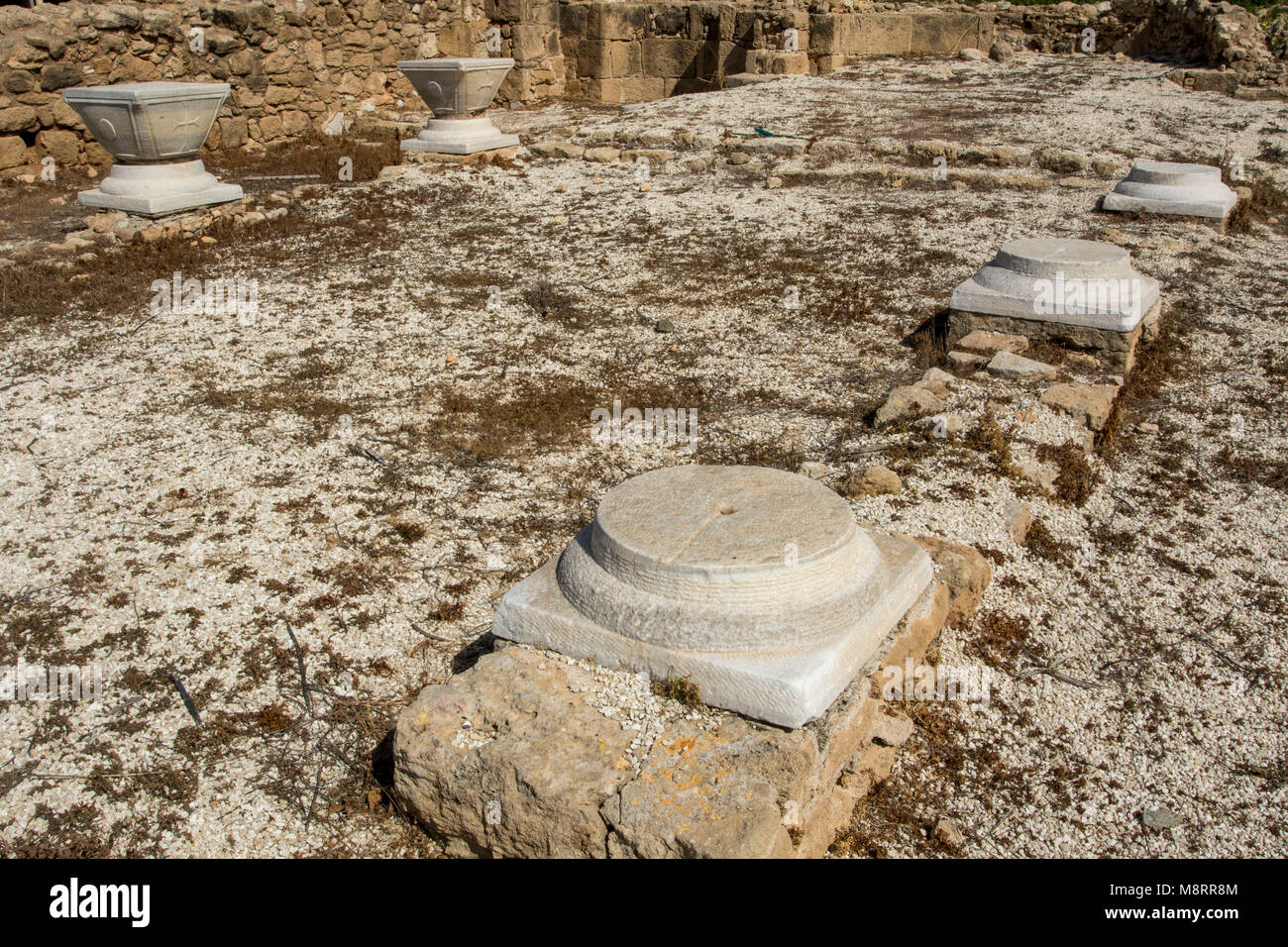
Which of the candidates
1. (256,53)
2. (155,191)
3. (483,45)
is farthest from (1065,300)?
(483,45)

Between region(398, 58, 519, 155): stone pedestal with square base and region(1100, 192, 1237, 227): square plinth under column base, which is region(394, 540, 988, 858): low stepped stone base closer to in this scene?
region(1100, 192, 1237, 227): square plinth under column base

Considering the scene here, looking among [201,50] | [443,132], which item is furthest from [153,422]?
[201,50]

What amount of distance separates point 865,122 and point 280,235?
7.42m

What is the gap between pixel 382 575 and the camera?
409 centimetres

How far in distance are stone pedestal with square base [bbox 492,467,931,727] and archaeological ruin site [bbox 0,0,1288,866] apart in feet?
0.05

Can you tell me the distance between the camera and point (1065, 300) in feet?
19.6

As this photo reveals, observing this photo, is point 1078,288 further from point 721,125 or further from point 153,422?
point 721,125

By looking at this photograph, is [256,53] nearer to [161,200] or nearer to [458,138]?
[458,138]

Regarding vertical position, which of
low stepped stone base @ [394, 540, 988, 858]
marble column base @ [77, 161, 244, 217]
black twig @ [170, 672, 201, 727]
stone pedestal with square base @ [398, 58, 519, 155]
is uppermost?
stone pedestal with square base @ [398, 58, 519, 155]

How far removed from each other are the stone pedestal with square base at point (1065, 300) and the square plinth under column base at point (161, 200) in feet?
21.5

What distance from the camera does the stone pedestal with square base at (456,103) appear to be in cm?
1156

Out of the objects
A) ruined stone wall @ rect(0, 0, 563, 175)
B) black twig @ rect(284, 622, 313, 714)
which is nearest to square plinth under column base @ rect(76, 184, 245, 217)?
ruined stone wall @ rect(0, 0, 563, 175)

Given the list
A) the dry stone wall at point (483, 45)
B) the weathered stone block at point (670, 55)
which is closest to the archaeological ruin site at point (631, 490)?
the dry stone wall at point (483, 45)

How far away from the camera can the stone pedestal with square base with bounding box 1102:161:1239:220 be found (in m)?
8.50
